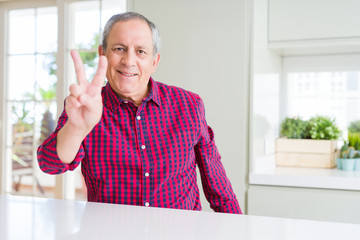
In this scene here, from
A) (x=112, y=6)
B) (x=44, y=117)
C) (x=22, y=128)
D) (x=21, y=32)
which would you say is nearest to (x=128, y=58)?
(x=112, y=6)

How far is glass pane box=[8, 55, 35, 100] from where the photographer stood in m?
3.56

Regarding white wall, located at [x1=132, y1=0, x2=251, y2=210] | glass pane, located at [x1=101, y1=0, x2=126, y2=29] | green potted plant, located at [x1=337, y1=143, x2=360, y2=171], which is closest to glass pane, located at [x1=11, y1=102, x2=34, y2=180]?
glass pane, located at [x1=101, y1=0, x2=126, y2=29]

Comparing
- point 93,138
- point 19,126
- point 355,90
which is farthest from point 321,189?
point 19,126

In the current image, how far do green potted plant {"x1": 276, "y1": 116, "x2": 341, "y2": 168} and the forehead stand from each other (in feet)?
5.13

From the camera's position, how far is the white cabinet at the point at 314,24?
229 cm

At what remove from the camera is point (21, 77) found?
363cm

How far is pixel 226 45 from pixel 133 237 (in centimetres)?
171

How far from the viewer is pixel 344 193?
212cm

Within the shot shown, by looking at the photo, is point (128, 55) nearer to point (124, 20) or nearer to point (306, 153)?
point (124, 20)

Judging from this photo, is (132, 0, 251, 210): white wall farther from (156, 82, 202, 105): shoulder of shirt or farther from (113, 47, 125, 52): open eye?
(113, 47, 125, 52): open eye

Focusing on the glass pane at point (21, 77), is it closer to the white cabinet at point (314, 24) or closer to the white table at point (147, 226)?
the white cabinet at point (314, 24)

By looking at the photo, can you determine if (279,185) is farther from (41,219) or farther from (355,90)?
(41,219)

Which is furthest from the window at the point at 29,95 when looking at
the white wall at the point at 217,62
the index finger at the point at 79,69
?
the index finger at the point at 79,69

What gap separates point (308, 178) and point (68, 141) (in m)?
1.48
